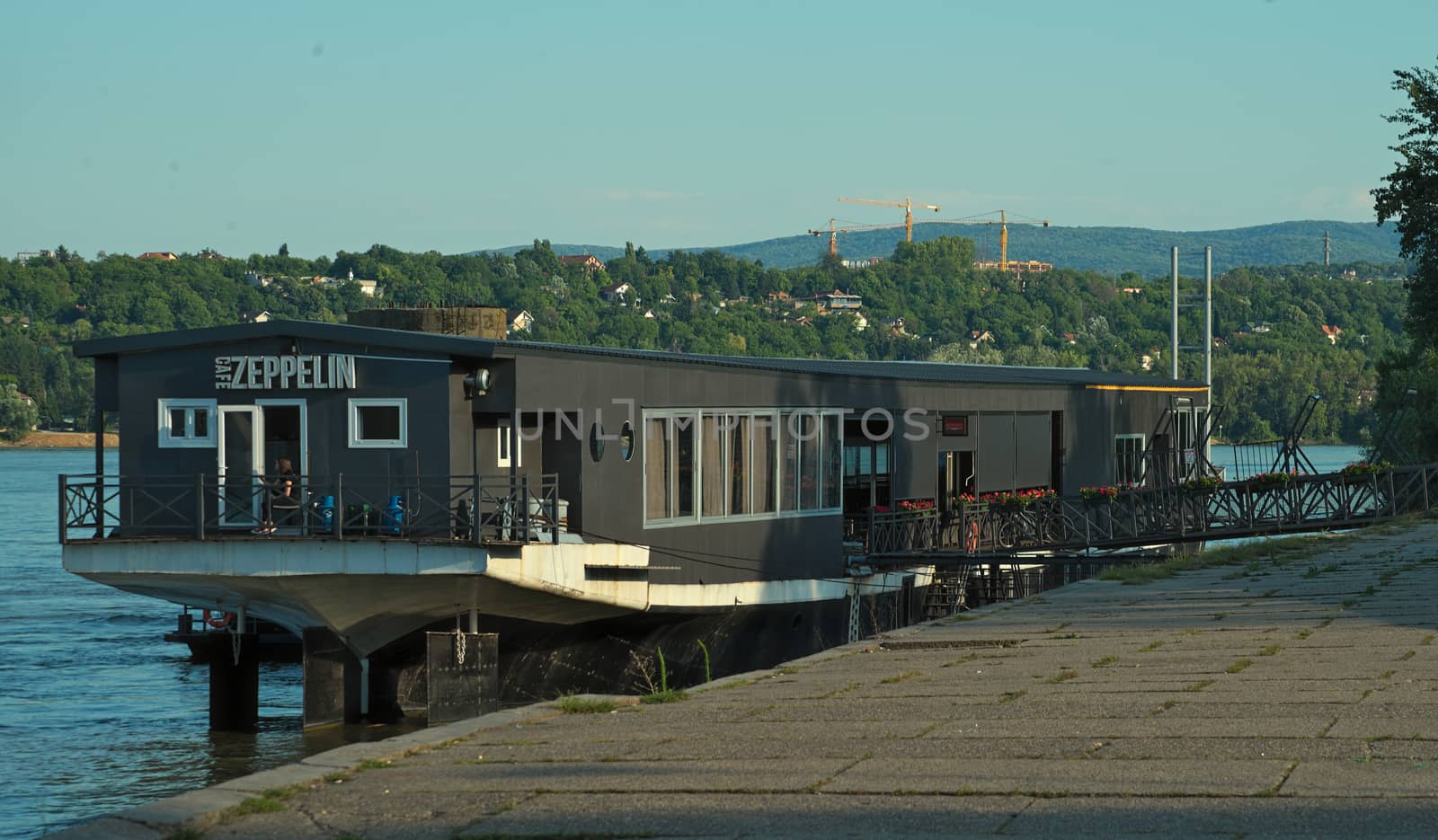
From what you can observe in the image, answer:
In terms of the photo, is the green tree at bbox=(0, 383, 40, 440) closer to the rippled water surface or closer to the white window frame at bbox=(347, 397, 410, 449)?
the rippled water surface

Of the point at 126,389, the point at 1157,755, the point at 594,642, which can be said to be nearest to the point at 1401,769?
the point at 1157,755

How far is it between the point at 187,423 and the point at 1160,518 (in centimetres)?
1718

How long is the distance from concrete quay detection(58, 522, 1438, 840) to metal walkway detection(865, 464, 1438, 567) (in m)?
14.0

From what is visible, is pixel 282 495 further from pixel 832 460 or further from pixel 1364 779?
pixel 1364 779

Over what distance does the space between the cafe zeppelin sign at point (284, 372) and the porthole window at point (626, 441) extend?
377 centimetres

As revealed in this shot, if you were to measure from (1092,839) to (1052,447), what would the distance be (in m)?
28.7

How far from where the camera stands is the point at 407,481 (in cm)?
2159

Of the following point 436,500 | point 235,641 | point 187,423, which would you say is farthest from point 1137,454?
point 187,423

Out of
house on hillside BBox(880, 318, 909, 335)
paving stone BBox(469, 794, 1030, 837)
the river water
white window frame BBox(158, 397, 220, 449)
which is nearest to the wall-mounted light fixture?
white window frame BBox(158, 397, 220, 449)

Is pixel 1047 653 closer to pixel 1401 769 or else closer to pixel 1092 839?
pixel 1401 769

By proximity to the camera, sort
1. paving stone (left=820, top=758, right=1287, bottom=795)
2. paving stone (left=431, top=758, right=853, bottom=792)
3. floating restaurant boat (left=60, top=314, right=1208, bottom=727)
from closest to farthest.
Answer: paving stone (left=820, top=758, right=1287, bottom=795)
paving stone (left=431, top=758, right=853, bottom=792)
floating restaurant boat (left=60, top=314, right=1208, bottom=727)

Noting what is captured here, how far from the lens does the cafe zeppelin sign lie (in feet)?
71.0

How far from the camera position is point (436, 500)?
2134cm

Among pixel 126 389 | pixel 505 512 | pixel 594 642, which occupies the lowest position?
pixel 594 642
